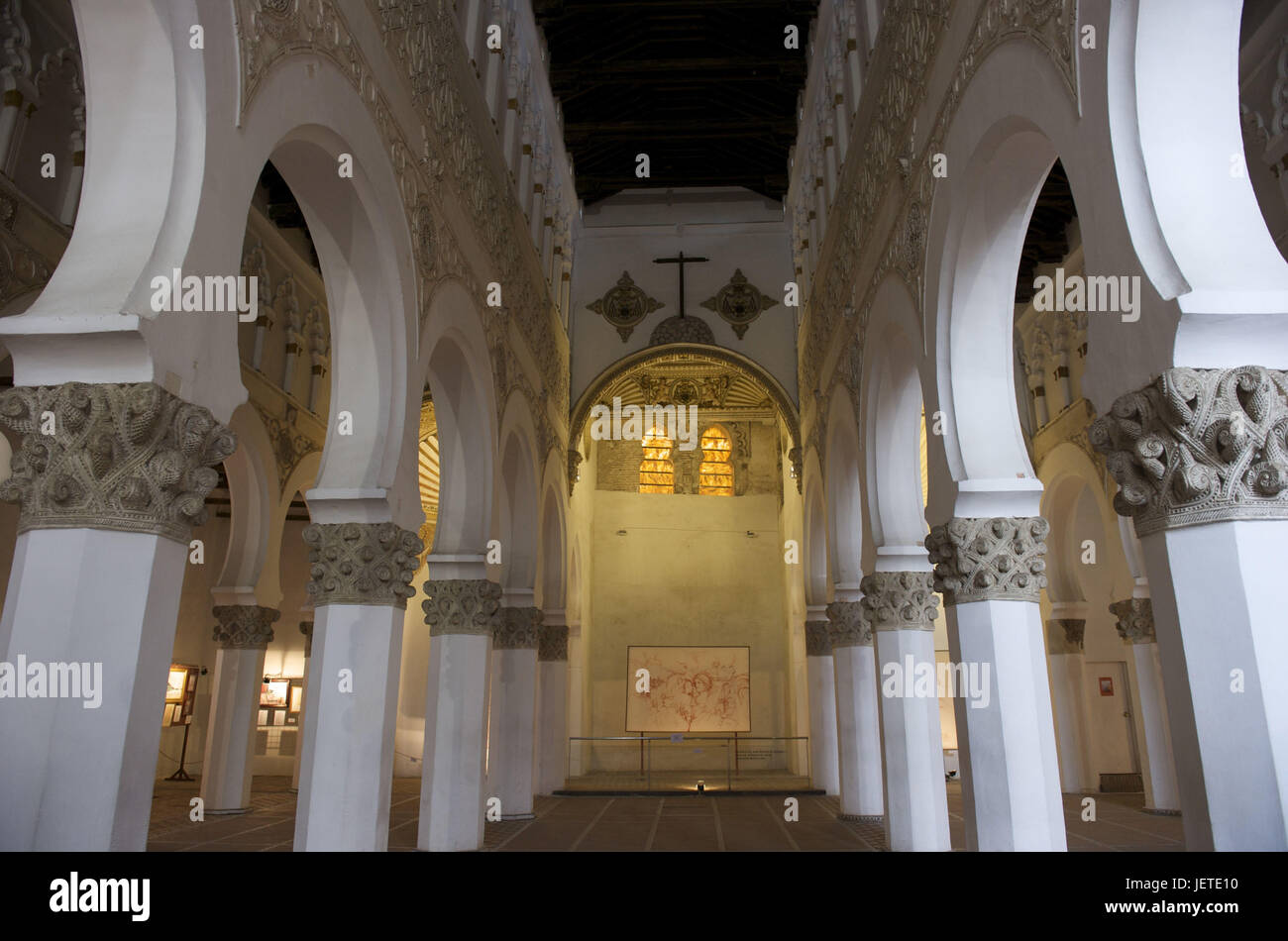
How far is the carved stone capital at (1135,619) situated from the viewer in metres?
10.0

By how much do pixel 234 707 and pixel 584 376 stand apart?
6987 mm

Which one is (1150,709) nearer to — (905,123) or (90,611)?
(905,123)

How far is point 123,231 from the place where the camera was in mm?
3291

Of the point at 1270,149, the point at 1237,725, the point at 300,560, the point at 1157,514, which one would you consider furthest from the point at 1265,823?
the point at 300,560

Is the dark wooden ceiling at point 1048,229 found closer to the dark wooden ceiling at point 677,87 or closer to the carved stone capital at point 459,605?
the dark wooden ceiling at point 677,87

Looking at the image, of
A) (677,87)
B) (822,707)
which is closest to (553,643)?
(822,707)

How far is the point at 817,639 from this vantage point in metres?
12.9

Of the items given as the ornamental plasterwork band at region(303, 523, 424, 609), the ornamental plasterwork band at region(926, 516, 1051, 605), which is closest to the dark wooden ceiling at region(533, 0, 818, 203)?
the ornamental plasterwork band at region(303, 523, 424, 609)

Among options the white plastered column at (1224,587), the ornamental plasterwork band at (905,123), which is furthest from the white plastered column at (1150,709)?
the white plastered column at (1224,587)

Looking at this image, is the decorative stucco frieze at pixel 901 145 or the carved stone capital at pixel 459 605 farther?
the carved stone capital at pixel 459 605

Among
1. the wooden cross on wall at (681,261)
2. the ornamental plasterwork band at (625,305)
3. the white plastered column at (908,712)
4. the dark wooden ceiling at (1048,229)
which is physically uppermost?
the wooden cross on wall at (681,261)

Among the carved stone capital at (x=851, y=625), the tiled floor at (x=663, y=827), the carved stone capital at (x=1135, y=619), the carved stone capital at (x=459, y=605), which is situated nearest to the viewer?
the carved stone capital at (x=459, y=605)

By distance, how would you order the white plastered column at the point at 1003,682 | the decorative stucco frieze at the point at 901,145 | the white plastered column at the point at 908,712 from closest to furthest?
the decorative stucco frieze at the point at 901,145
the white plastered column at the point at 1003,682
the white plastered column at the point at 908,712

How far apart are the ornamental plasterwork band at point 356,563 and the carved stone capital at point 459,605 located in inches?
80.2
